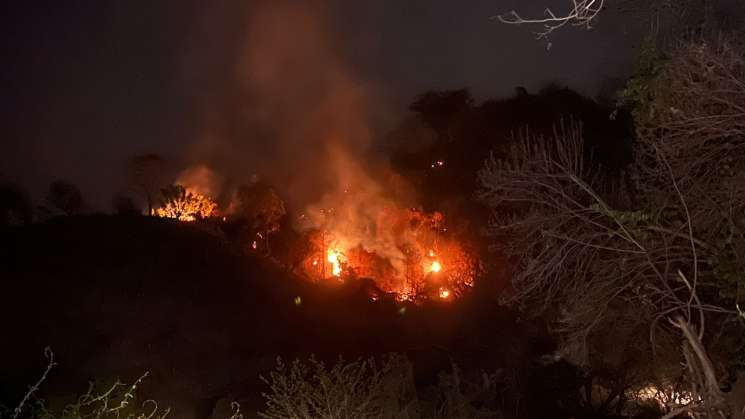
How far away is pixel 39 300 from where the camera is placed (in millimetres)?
20359

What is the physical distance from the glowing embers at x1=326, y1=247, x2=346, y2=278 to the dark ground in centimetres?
1114

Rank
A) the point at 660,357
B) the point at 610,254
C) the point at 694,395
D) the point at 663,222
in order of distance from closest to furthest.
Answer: the point at 694,395 < the point at 663,222 < the point at 610,254 < the point at 660,357

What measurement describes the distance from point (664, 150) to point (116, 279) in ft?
69.5

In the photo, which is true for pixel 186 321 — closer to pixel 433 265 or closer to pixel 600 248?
pixel 600 248

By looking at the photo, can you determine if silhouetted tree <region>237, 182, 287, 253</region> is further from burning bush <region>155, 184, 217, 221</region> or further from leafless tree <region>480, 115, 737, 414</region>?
leafless tree <region>480, 115, 737, 414</region>

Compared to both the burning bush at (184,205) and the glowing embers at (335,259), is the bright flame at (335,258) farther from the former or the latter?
the burning bush at (184,205)

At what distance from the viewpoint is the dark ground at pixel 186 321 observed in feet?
51.3

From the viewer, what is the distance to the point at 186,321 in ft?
68.5

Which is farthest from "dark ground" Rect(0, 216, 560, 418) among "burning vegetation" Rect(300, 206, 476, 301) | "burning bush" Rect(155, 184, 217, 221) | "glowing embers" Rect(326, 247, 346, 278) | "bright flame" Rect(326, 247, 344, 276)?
"burning bush" Rect(155, 184, 217, 221)

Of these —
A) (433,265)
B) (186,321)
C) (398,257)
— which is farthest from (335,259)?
(186,321)

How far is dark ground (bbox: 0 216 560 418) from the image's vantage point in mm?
15648

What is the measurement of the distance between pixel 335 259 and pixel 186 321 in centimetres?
2239

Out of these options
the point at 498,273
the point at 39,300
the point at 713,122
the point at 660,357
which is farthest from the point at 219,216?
the point at 713,122

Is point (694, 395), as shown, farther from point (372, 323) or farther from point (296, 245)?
point (296, 245)
